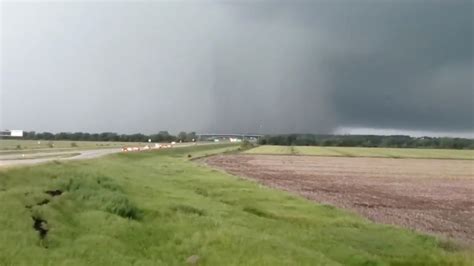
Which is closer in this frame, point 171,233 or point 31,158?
point 171,233

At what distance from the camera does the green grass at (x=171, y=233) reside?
1898 centimetres

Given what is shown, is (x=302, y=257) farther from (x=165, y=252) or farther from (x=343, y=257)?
(x=165, y=252)

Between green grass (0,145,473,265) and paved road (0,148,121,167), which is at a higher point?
paved road (0,148,121,167)

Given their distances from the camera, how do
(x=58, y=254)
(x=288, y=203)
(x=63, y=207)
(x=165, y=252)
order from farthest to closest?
(x=288, y=203), (x=63, y=207), (x=165, y=252), (x=58, y=254)

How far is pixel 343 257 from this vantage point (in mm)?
23000

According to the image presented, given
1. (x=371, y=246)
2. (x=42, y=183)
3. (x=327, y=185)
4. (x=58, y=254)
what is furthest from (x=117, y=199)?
(x=327, y=185)

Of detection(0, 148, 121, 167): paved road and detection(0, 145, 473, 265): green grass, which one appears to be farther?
detection(0, 148, 121, 167): paved road

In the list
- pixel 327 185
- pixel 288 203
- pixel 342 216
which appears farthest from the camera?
pixel 327 185

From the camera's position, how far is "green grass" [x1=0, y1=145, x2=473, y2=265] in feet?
62.3

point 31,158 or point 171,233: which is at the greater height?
point 31,158

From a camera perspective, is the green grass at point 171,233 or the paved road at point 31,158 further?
the paved road at point 31,158

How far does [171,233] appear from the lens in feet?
77.8

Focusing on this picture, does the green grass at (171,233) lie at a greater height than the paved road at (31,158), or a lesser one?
lesser

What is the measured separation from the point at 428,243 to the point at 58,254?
57.9 ft
